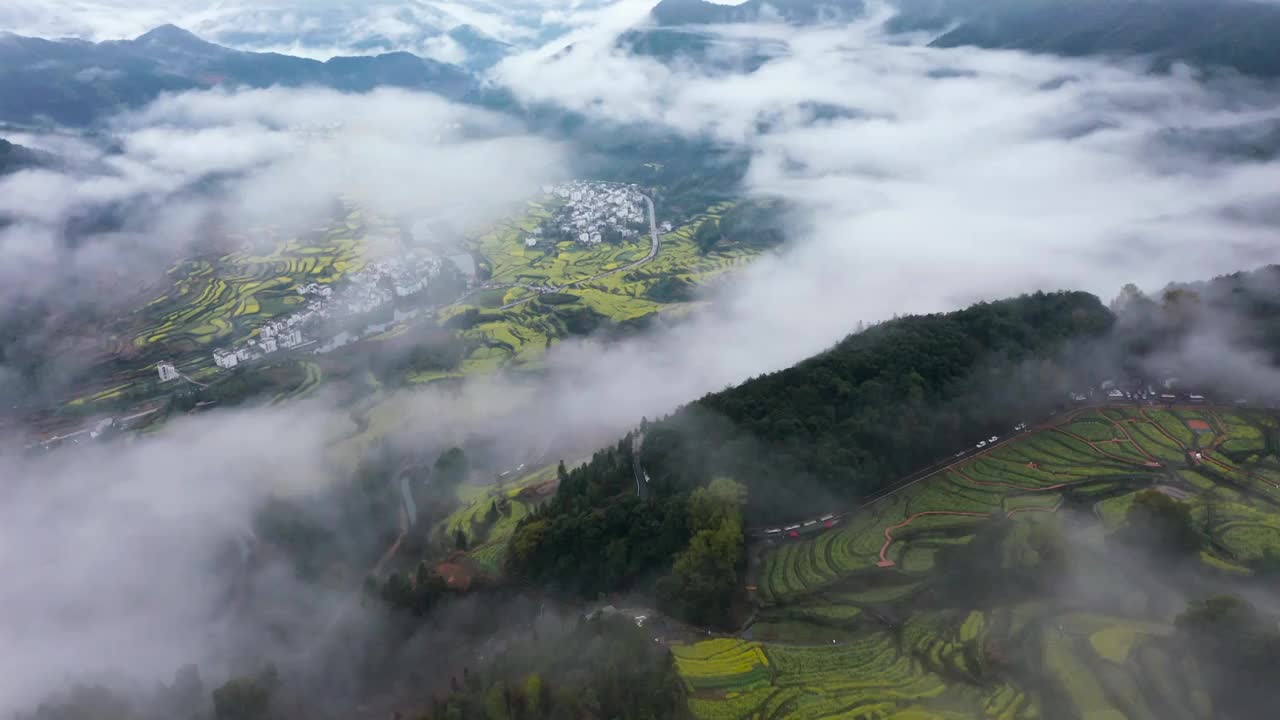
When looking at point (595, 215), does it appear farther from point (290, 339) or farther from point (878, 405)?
point (878, 405)

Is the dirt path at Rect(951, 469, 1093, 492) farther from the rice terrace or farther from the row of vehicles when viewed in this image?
the row of vehicles

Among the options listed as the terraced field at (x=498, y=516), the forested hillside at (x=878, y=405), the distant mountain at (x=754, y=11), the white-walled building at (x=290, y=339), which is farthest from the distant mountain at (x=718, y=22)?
the terraced field at (x=498, y=516)

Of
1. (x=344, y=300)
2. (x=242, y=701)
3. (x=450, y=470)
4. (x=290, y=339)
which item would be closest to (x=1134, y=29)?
(x=450, y=470)

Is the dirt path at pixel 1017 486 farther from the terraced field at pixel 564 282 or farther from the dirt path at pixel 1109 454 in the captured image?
the terraced field at pixel 564 282

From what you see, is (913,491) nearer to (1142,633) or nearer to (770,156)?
(1142,633)

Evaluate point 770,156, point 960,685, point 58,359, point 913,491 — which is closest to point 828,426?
point 913,491

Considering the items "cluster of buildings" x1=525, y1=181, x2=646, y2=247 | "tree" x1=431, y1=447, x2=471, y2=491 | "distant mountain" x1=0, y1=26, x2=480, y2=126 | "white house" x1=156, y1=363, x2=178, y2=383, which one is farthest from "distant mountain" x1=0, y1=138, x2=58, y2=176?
"tree" x1=431, y1=447, x2=471, y2=491
